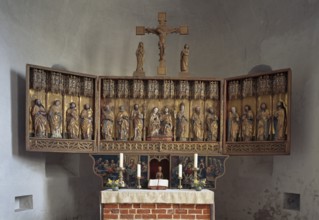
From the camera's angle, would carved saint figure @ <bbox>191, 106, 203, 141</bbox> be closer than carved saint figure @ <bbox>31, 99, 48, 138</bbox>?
No

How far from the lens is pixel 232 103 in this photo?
33.6 ft

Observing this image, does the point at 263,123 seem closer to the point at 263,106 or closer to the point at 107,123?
the point at 263,106

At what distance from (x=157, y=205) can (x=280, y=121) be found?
3.51 m

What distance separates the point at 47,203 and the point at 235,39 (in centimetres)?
733

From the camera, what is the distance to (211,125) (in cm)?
1006

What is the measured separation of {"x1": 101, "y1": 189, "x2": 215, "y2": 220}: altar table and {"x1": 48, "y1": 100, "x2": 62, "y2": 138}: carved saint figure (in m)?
2.19

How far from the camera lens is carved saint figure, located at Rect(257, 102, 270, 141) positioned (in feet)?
31.6

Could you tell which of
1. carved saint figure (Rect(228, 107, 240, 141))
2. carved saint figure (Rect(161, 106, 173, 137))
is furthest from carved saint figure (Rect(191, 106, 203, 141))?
carved saint figure (Rect(228, 107, 240, 141))

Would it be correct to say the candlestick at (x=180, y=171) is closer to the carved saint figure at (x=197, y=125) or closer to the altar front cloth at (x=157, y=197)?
the altar front cloth at (x=157, y=197)

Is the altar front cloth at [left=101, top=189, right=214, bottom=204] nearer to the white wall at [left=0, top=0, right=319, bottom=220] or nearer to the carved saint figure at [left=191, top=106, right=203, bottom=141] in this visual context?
the carved saint figure at [left=191, top=106, right=203, bottom=141]

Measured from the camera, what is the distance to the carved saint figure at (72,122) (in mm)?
9703

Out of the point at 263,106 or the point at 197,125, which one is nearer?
the point at 263,106

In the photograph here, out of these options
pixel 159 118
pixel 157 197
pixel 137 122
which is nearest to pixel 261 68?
pixel 159 118

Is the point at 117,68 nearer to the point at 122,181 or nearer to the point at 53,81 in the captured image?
the point at 53,81
